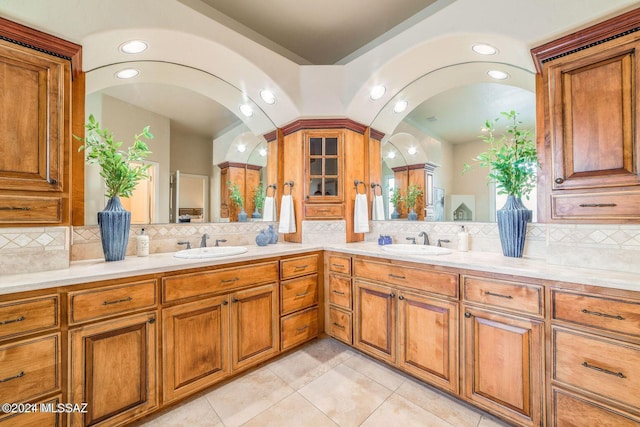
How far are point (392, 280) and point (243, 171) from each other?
176 cm

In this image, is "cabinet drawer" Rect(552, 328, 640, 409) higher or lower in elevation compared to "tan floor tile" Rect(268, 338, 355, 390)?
→ higher

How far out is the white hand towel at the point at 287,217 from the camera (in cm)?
268

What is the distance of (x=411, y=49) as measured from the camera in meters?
2.04

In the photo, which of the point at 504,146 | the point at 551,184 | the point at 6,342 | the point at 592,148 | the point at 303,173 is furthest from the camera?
the point at 303,173

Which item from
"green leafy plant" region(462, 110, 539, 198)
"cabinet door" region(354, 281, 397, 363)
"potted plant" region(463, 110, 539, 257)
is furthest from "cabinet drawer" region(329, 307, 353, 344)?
"green leafy plant" region(462, 110, 539, 198)

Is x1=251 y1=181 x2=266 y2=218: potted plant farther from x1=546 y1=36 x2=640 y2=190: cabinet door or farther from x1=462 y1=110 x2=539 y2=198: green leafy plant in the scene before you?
x1=546 y1=36 x2=640 y2=190: cabinet door

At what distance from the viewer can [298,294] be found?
2.25 metres

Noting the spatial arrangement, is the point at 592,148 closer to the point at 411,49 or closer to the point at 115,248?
the point at 411,49

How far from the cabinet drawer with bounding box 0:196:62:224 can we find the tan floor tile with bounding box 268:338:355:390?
1705 millimetres

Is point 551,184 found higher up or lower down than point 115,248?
higher up

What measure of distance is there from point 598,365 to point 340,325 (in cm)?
158

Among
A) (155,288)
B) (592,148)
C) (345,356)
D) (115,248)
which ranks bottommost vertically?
(345,356)

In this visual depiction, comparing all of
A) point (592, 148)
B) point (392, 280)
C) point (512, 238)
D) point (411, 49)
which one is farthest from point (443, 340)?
point (411, 49)

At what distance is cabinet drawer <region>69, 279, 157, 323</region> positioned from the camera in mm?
1282
